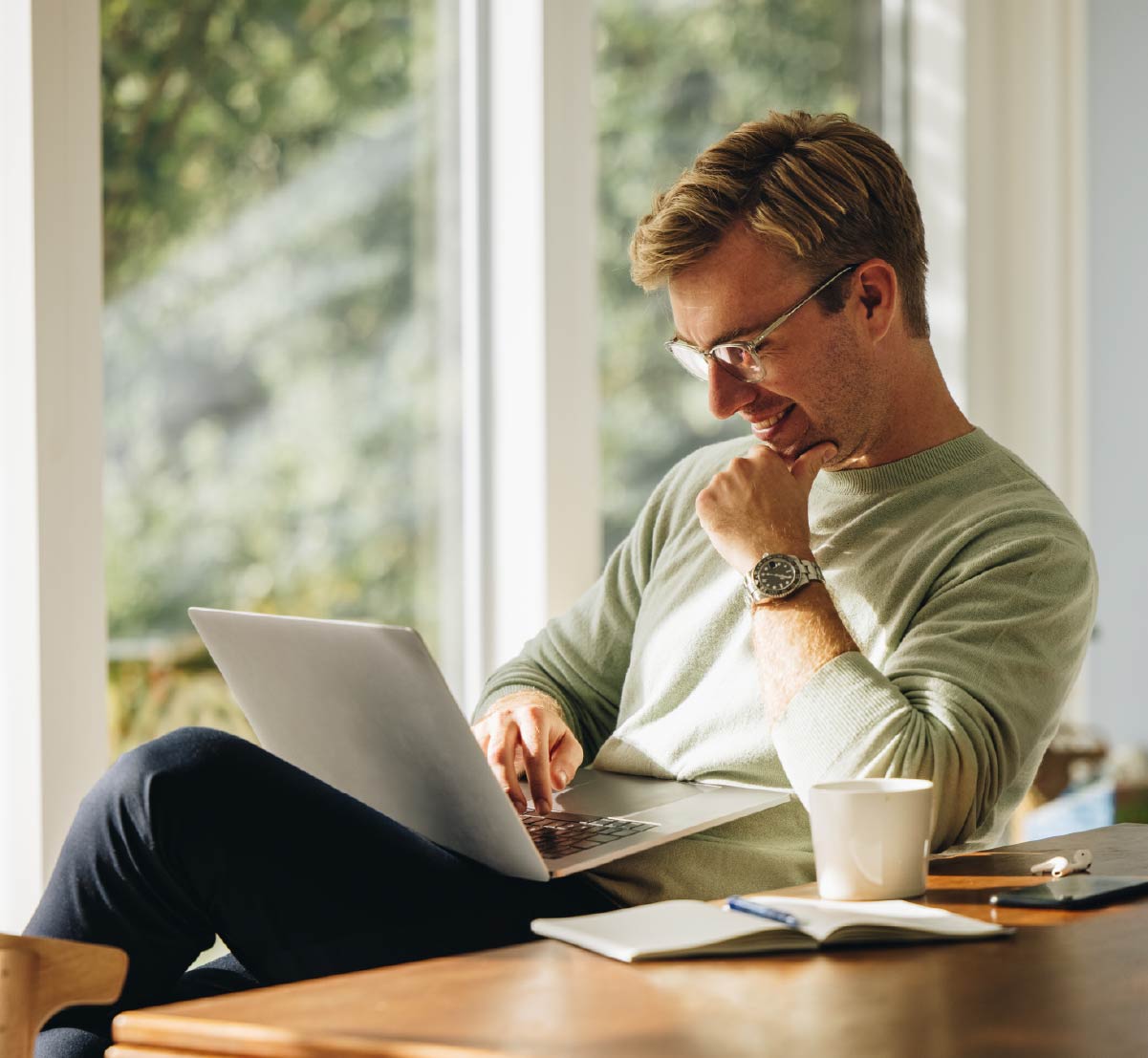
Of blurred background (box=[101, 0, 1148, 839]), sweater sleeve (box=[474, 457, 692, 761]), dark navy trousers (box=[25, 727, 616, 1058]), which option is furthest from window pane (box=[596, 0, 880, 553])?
dark navy trousers (box=[25, 727, 616, 1058])

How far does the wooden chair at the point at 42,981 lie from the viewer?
81cm

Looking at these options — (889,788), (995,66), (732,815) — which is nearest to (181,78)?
(732,815)

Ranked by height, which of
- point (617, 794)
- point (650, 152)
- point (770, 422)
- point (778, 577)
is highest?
point (650, 152)

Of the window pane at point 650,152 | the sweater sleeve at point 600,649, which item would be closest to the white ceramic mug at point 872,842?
the sweater sleeve at point 600,649

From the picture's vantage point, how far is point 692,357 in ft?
5.12

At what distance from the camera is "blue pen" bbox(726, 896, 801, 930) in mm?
886

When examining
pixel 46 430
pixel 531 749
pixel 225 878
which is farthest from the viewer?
pixel 46 430

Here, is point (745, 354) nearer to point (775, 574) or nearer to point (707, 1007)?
point (775, 574)

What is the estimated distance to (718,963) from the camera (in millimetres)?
837

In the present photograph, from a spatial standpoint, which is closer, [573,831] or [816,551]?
[573,831]

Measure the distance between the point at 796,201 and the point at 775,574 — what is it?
380mm

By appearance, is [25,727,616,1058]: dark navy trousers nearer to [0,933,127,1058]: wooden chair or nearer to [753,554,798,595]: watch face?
[0,933,127,1058]: wooden chair

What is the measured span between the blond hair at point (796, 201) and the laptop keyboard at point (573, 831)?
0.55 m

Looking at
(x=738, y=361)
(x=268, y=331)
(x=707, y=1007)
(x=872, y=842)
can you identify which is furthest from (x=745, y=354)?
(x=268, y=331)
